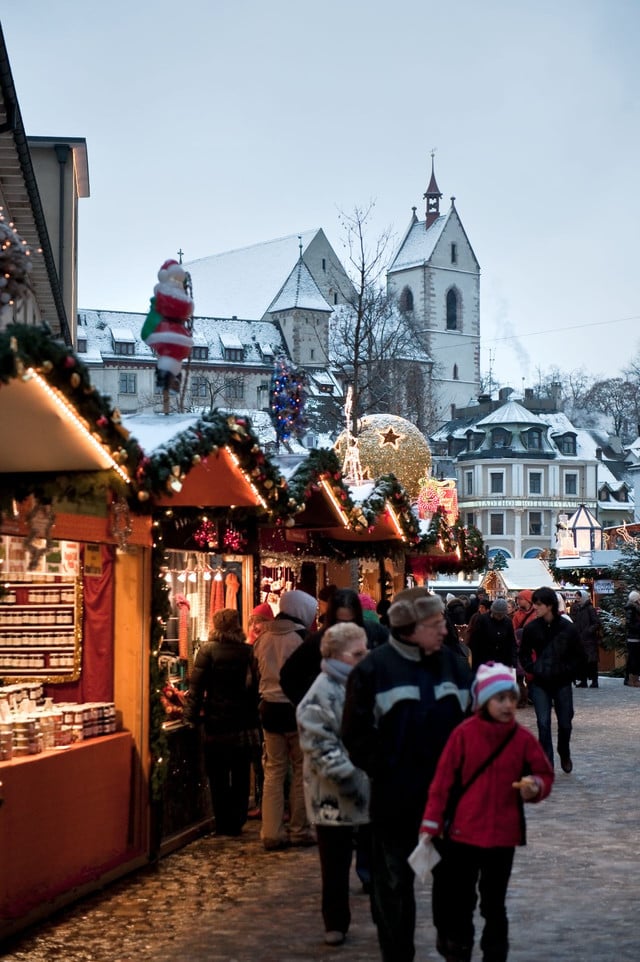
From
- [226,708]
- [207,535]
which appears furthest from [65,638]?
[207,535]

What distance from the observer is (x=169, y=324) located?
10227 millimetres

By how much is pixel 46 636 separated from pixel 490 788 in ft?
14.4

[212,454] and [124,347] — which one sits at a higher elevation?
A: [124,347]

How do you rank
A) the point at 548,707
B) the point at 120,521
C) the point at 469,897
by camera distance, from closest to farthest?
the point at 469,897 < the point at 120,521 < the point at 548,707

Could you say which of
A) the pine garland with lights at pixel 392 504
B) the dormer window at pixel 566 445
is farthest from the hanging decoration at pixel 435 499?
the dormer window at pixel 566 445

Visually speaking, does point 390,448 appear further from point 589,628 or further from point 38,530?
point 38,530

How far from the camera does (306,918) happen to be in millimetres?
8445

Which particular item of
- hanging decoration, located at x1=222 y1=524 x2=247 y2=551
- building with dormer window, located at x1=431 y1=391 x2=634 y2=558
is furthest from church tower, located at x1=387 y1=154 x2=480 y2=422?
hanging decoration, located at x1=222 y1=524 x2=247 y2=551

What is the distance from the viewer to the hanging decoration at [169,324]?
10117 mm

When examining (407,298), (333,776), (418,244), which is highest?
(418,244)

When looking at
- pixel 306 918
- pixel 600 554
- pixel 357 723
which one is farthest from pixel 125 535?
pixel 600 554

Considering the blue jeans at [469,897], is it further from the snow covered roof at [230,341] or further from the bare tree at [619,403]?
the snow covered roof at [230,341]

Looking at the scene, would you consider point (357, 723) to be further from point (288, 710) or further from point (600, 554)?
point (600, 554)

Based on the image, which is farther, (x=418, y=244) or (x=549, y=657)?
(x=418, y=244)
